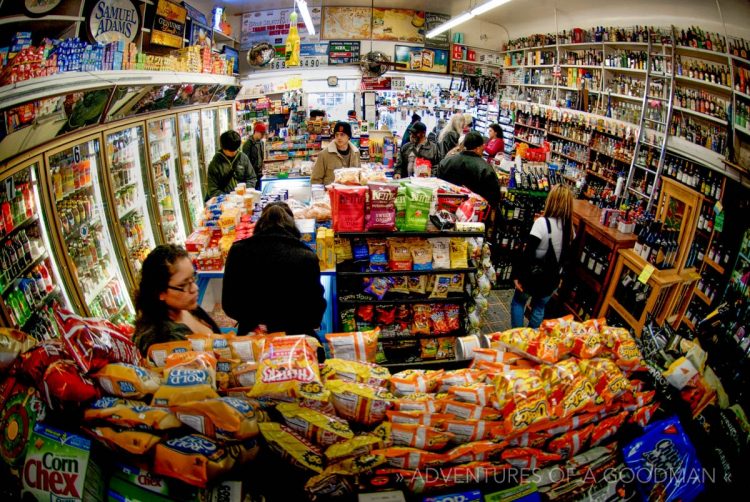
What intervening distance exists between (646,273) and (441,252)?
1.84 metres

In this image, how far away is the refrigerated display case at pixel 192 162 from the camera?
6623 mm

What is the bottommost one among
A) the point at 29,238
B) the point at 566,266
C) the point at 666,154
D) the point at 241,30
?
the point at 566,266

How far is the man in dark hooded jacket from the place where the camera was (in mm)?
5527

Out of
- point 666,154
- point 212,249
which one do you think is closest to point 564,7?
point 666,154

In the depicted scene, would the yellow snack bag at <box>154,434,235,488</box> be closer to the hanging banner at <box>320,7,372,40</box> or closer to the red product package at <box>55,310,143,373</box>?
the red product package at <box>55,310,143,373</box>

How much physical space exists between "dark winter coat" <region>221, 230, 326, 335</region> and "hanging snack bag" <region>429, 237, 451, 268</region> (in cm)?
122

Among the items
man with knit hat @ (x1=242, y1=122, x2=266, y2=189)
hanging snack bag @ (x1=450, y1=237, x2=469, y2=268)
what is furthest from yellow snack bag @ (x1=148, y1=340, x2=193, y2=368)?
man with knit hat @ (x1=242, y1=122, x2=266, y2=189)

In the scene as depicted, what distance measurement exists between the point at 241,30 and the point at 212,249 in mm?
9269

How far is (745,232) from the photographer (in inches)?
154

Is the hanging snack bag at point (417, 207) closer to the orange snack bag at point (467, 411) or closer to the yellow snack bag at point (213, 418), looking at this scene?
the orange snack bag at point (467, 411)

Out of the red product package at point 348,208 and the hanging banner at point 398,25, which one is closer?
the red product package at point 348,208

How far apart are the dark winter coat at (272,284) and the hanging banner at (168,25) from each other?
3.71 meters

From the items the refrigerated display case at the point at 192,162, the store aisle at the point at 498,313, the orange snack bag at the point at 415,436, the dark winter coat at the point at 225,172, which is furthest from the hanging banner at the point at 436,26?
the orange snack bag at the point at 415,436

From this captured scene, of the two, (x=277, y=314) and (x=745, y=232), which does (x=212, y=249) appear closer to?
(x=277, y=314)
